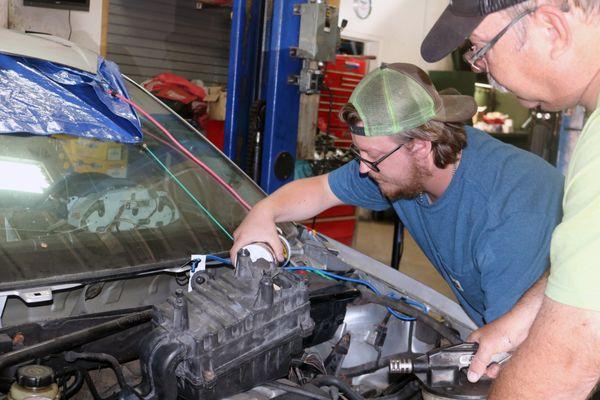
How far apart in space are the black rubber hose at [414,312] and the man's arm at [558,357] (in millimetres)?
727

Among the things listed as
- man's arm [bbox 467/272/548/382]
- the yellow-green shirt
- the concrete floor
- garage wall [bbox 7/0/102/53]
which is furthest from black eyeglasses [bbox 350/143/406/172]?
garage wall [bbox 7/0/102/53]

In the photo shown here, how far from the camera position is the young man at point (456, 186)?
169cm

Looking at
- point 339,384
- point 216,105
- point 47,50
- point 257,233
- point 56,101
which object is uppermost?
point 47,50

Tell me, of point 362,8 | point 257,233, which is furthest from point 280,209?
point 362,8

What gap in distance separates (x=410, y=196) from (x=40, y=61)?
47.1 inches

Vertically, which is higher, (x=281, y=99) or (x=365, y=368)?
(x=281, y=99)

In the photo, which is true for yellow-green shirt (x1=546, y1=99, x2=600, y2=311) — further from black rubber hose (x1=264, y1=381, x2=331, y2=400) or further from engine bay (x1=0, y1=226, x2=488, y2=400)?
black rubber hose (x1=264, y1=381, x2=331, y2=400)

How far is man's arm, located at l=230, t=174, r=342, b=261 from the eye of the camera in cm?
187

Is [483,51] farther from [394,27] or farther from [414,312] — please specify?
[394,27]

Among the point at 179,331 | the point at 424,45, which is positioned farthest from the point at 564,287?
the point at 179,331

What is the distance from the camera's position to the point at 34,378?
4.00 feet

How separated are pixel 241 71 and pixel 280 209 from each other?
1.96 meters

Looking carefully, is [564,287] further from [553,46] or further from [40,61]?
[40,61]

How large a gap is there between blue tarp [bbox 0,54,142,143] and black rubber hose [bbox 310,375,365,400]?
3.30 ft
